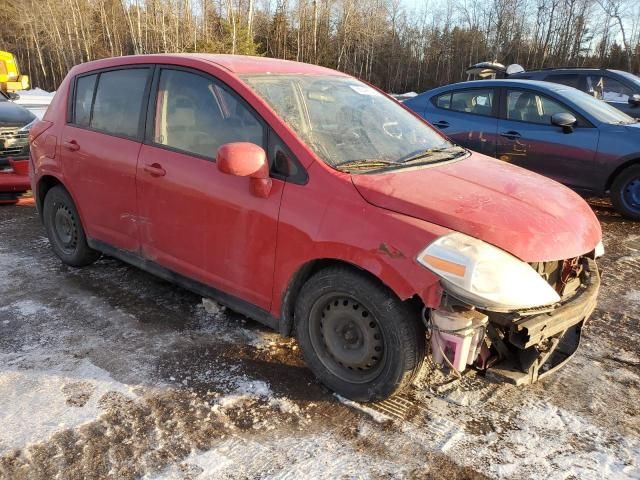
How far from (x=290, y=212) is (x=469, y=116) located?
5.15 meters

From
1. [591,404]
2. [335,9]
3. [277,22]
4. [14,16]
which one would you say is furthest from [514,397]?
[14,16]

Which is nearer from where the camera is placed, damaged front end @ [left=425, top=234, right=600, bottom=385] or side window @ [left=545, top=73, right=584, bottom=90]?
damaged front end @ [left=425, top=234, right=600, bottom=385]

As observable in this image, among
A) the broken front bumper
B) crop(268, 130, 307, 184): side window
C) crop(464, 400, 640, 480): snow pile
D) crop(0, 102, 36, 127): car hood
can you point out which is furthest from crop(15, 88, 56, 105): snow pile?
crop(464, 400, 640, 480): snow pile

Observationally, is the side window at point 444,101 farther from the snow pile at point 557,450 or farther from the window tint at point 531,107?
the snow pile at point 557,450

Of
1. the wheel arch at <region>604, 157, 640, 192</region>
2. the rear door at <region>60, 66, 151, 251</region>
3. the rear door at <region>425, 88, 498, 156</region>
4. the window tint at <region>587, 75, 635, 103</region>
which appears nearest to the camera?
the rear door at <region>60, 66, 151, 251</region>

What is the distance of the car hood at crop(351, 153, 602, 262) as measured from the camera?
239cm

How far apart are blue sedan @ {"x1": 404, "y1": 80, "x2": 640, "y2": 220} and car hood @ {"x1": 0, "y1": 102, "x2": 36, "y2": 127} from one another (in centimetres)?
565

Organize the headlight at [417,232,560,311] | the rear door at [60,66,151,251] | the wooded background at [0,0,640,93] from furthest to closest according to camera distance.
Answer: the wooded background at [0,0,640,93] → the rear door at [60,66,151,251] → the headlight at [417,232,560,311]

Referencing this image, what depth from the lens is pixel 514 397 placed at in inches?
113

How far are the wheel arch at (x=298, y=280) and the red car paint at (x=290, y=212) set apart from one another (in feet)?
0.09

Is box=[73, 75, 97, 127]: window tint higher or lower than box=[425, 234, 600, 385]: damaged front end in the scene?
higher

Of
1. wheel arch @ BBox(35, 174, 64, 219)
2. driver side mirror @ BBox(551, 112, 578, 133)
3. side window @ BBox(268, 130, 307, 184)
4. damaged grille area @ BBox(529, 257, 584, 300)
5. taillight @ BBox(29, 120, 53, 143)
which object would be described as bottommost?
wheel arch @ BBox(35, 174, 64, 219)

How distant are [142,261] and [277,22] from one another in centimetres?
4015

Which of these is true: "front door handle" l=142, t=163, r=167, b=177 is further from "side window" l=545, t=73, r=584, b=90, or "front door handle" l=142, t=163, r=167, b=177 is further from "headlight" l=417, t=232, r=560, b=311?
"side window" l=545, t=73, r=584, b=90
